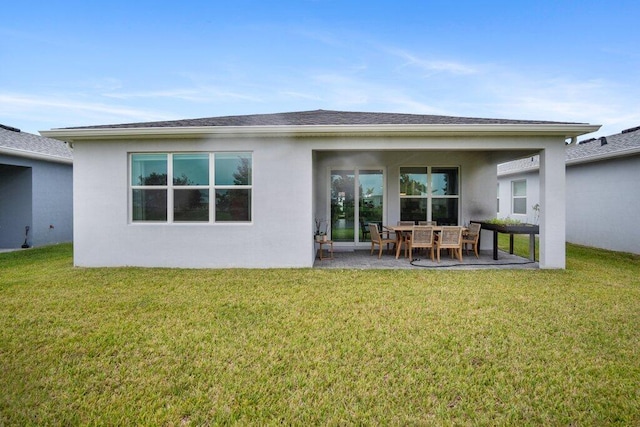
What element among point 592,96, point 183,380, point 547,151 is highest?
point 592,96

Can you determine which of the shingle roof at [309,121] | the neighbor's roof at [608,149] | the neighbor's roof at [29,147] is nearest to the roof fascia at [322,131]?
the shingle roof at [309,121]

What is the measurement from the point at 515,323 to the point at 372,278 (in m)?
2.72

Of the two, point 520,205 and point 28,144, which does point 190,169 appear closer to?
point 28,144

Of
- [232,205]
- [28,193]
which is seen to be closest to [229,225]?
[232,205]

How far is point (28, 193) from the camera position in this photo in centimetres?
1109

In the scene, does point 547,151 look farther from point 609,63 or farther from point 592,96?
point 592,96

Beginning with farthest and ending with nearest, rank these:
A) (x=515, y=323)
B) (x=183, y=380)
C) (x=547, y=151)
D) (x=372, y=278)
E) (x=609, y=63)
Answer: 1. (x=609, y=63)
2. (x=547, y=151)
3. (x=372, y=278)
4. (x=515, y=323)
5. (x=183, y=380)

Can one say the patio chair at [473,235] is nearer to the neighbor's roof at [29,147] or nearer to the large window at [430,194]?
the large window at [430,194]

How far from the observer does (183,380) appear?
9.23ft

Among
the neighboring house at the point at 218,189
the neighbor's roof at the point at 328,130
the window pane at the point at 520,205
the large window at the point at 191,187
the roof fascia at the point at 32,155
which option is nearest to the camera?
the neighbor's roof at the point at 328,130

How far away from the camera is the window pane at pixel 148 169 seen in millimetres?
7504

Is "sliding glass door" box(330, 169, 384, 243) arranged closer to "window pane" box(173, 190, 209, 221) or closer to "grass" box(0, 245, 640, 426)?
"window pane" box(173, 190, 209, 221)

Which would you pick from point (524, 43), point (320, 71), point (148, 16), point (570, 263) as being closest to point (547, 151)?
point (570, 263)

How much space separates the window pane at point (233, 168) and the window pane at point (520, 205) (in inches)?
531
